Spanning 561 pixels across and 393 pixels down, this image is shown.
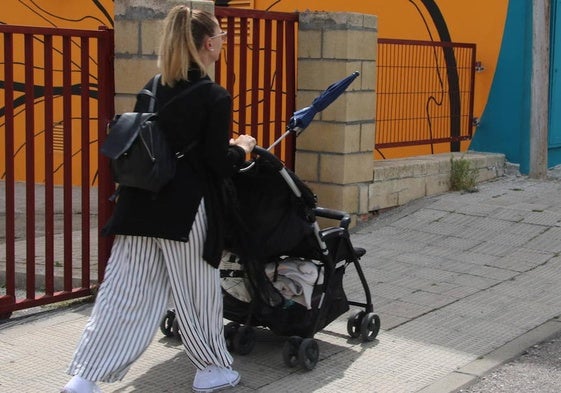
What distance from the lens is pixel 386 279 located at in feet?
22.9

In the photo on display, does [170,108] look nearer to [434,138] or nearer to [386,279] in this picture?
[386,279]

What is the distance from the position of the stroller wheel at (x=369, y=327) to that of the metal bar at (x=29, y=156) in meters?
2.15

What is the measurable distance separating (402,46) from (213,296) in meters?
5.45

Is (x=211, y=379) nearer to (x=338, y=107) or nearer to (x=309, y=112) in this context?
(x=309, y=112)

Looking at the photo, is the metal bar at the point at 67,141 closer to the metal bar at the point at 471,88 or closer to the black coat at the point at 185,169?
the black coat at the point at 185,169

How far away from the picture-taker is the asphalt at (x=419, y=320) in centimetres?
495

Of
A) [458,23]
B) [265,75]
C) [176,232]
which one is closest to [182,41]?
[176,232]

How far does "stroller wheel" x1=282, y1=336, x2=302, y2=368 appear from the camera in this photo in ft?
16.4

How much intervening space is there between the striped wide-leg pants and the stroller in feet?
1.21

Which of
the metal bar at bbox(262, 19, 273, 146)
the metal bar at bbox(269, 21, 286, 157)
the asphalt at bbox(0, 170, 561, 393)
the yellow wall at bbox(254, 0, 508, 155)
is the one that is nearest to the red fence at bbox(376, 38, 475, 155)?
the yellow wall at bbox(254, 0, 508, 155)

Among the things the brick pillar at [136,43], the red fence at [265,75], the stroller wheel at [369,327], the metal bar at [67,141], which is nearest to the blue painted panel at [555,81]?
the red fence at [265,75]

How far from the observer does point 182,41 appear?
4.40 metres

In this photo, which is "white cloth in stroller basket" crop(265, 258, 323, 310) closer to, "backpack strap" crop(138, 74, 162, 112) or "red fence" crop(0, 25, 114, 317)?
"backpack strap" crop(138, 74, 162, 112)

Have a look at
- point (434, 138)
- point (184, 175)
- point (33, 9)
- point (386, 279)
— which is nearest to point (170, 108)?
point (184, 175)
